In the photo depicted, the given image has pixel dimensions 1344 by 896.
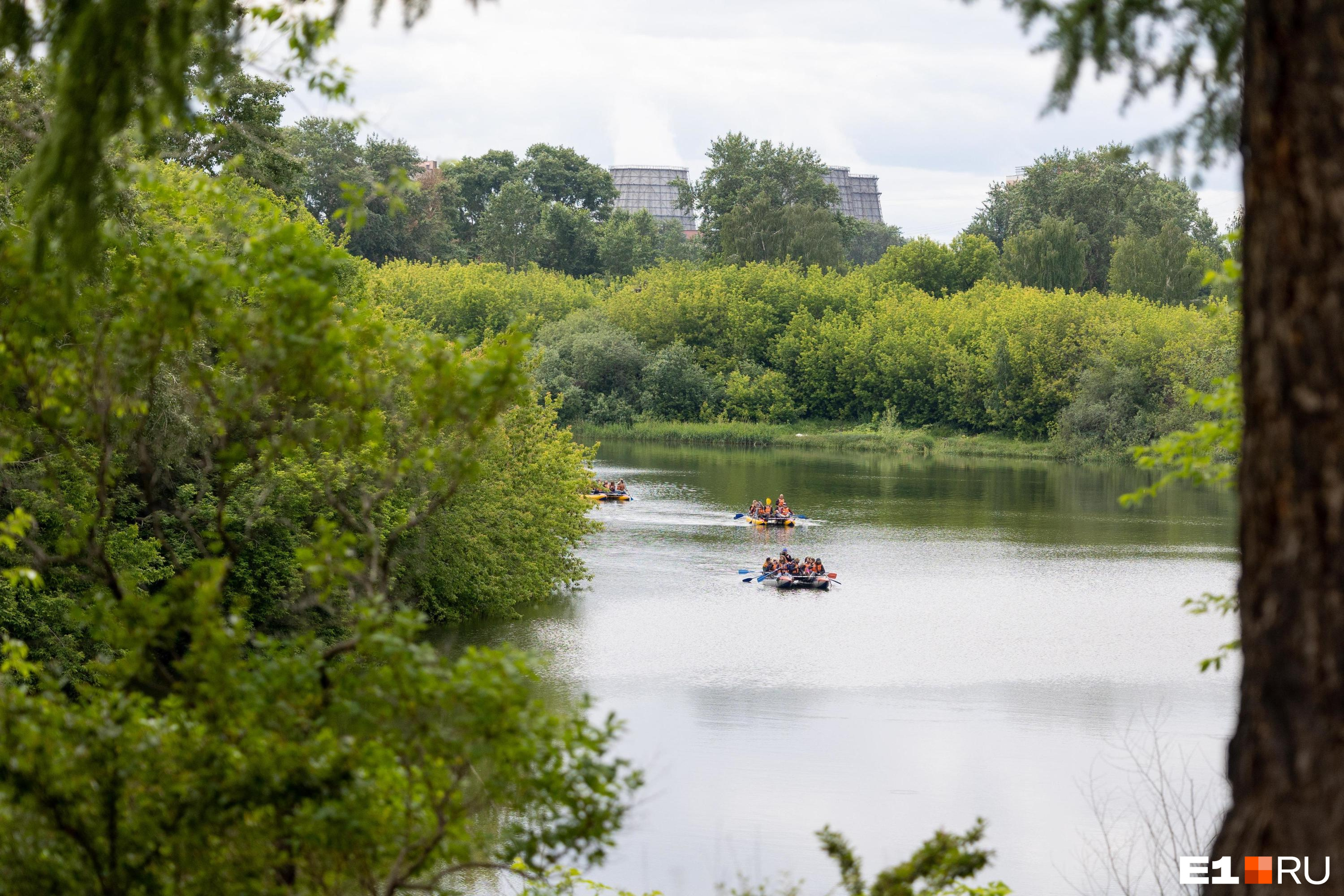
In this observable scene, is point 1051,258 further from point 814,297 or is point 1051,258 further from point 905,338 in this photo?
point 814,297

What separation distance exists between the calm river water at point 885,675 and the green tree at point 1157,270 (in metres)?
30.5

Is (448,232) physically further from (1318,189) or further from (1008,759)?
(1318,189)

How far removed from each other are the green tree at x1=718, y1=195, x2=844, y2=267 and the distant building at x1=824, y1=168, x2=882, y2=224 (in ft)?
150

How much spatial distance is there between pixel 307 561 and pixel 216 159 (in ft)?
71.7

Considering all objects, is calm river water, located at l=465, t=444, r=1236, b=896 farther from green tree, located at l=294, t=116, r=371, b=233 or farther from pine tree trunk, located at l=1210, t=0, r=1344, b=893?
green tree, located at l=294, t=116, r=371, b=233

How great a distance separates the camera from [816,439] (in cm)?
6222

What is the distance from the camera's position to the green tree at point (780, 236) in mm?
76688

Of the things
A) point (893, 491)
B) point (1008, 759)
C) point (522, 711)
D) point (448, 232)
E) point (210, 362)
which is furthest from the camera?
point (448, 232)

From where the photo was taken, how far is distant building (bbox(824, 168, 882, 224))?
406 feet

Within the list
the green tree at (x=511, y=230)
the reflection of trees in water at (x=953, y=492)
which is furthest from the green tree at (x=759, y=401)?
the green tree at (x=511, y=230)

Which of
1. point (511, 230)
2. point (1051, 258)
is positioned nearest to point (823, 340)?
point (1051, 258)

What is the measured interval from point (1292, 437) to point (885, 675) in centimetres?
1667

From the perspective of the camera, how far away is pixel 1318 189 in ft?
10.9

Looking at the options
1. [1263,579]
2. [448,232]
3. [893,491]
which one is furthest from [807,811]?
[448,232]
